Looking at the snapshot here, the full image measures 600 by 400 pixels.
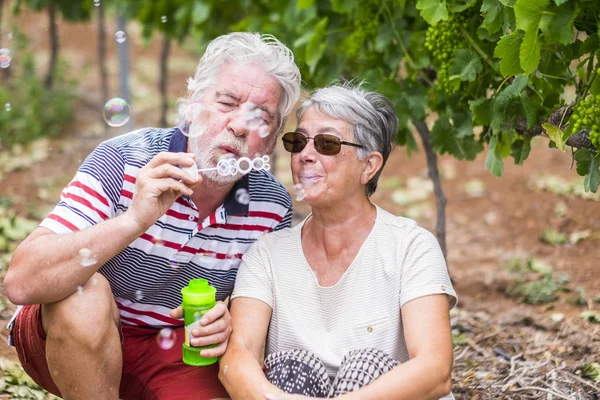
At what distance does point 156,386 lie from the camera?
295 centimetres

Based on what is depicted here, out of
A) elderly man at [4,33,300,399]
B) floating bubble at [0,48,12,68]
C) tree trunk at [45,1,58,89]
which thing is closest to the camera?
elderly man at [4,33,300,399]

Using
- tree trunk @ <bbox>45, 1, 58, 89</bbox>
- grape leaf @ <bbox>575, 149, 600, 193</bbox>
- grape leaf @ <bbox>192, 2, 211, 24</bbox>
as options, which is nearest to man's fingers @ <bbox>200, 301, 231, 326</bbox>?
grape leaf @ <bbox>575, 149, 600, 193</bbox>

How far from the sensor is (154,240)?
281 cm

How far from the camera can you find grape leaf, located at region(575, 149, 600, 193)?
2.62m

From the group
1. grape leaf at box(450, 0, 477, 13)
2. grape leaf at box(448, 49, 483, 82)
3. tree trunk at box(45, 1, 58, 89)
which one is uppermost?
grape leaf at box(450, 0, 477, 13)

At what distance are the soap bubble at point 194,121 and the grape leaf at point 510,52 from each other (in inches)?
40.1

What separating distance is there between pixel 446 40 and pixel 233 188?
40.4 inches

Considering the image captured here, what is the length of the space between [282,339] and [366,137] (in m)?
0.77

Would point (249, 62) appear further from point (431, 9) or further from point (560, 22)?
point (560, 22)

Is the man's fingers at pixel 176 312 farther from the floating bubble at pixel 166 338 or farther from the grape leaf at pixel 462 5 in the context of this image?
the grape leaf at pixel 462 5

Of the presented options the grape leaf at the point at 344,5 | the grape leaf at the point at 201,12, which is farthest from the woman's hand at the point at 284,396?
the grape leaf at the point at 201,12

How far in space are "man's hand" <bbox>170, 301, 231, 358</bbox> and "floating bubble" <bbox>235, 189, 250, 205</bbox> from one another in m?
0.51

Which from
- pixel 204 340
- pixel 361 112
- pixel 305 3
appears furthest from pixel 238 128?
pixel 305 3

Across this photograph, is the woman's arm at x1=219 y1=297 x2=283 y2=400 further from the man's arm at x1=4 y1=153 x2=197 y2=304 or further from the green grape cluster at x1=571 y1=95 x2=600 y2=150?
the green grape cluster at x1=571 y1=95 x2=600 y2=150
